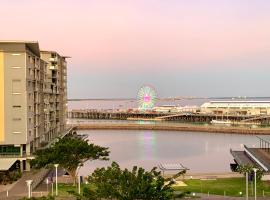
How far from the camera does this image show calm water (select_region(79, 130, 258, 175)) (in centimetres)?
7490

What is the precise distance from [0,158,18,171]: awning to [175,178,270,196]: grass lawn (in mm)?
21476

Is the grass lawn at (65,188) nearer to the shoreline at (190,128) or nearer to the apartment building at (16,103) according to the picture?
the apartment building at (16,103)

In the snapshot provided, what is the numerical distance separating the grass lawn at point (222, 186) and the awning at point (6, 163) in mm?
21476

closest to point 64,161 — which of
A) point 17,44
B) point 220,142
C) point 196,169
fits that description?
point 17,44

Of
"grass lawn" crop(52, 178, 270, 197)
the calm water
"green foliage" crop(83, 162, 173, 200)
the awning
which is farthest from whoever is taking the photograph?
the calm water

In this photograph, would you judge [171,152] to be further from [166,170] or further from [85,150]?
[85,150]

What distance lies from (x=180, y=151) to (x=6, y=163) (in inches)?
1873

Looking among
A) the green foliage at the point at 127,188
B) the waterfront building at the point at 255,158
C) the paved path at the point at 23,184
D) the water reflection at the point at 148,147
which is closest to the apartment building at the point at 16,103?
the paved path at the point at 23,184

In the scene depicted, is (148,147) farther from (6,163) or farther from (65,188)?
(65,188)

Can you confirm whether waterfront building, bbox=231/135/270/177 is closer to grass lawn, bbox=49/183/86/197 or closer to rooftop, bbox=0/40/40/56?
grass lawn, bbox=49/183/86/197

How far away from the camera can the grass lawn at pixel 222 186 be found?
148 ft

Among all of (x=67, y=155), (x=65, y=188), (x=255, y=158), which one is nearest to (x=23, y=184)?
(x=65, y=188)

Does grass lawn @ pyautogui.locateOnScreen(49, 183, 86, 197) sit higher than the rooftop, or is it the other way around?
the rooftop

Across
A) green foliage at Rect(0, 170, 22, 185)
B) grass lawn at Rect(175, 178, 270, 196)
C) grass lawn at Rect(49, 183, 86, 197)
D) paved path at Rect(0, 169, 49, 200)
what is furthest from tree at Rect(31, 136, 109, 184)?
grass lawn at Rect(175, 178, 270, 196)
